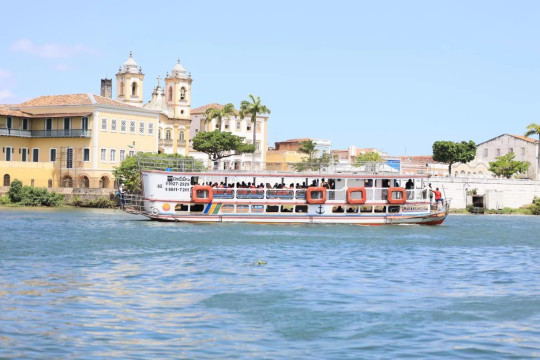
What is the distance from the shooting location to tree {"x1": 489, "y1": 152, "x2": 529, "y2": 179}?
101 m

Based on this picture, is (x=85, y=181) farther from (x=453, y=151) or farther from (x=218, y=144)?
(x=453, y=151)

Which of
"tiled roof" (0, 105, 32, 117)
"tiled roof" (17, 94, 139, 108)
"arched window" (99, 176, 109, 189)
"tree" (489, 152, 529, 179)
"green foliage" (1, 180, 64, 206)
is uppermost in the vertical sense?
"tiled roof" (17, 94, 139, 108)

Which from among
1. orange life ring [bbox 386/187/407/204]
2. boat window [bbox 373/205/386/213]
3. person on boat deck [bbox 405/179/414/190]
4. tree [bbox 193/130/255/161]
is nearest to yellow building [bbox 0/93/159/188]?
tree [bbox 193/130/255/161]

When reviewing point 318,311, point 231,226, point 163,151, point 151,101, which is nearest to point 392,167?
point 231,226

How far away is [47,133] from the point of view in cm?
7300

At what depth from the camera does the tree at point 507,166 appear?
101 metres

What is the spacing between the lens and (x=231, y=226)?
1714 inches

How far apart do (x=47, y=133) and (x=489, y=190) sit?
39.2 m

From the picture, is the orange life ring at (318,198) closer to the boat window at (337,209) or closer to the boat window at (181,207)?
the boat window at (337,209)

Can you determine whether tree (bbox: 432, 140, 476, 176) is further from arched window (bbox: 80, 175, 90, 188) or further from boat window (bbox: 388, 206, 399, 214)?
boat window (bbox: 388, 206, 399, 214)

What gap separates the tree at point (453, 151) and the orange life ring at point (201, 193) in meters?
56.9

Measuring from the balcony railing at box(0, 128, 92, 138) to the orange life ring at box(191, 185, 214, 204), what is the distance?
2923 centimetres

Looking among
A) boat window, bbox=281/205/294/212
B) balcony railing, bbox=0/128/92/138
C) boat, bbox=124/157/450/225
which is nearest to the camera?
boat, bbox=124/157/450/225

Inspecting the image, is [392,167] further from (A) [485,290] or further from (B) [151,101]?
(B) [151,101]
